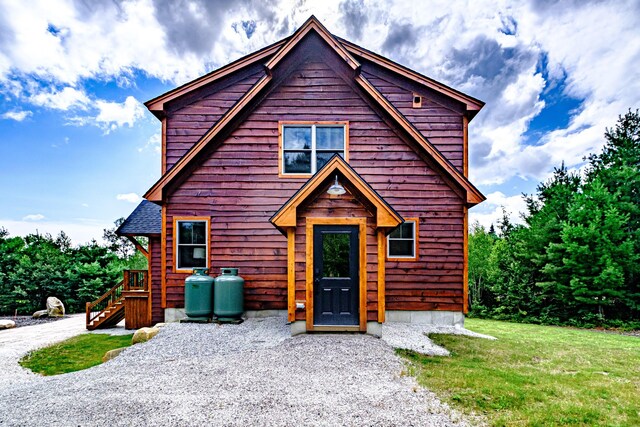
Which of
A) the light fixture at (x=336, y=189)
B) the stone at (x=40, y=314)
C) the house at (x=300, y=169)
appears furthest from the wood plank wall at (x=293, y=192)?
the stone at (x=40, y=314)

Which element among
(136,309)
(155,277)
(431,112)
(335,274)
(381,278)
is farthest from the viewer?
(136,309)

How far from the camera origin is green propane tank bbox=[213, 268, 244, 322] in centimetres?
888

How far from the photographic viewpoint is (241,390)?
15.5 feet

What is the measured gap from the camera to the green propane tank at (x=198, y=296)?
8.90 meters

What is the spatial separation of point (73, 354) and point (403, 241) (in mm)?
9463

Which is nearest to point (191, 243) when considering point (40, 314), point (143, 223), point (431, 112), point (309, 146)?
point (143, 223)

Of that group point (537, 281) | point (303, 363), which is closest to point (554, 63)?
point (537, 281)

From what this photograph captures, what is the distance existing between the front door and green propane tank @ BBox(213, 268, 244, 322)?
258cm

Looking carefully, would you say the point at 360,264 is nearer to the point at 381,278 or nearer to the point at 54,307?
the point at 381,278

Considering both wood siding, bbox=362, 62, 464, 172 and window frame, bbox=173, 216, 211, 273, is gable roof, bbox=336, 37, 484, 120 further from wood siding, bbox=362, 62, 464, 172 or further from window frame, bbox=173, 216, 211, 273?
window frame, bbox=173, 216, 211, 273

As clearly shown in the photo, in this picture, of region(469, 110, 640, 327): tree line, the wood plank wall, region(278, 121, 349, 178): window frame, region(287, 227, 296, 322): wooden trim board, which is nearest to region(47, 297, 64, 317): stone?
the wood plank wall

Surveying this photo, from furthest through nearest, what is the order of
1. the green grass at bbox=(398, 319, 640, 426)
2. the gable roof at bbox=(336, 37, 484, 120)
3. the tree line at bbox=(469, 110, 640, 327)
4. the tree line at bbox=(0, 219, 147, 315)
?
1. the tree line at bbox=(0, 219, 147, 315)
2. the tree line at bbox=(469, 110, 640, 327)
3. the gable roof at bbox=(336, 37, 484, 120)
4. the green grass at bbox=(398, 319, 640, 426)

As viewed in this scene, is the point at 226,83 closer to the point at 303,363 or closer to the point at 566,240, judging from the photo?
Result: the point at 303,363

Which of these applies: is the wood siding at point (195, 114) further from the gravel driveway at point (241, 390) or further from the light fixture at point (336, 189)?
the gravel driveway at point (241, 390)
